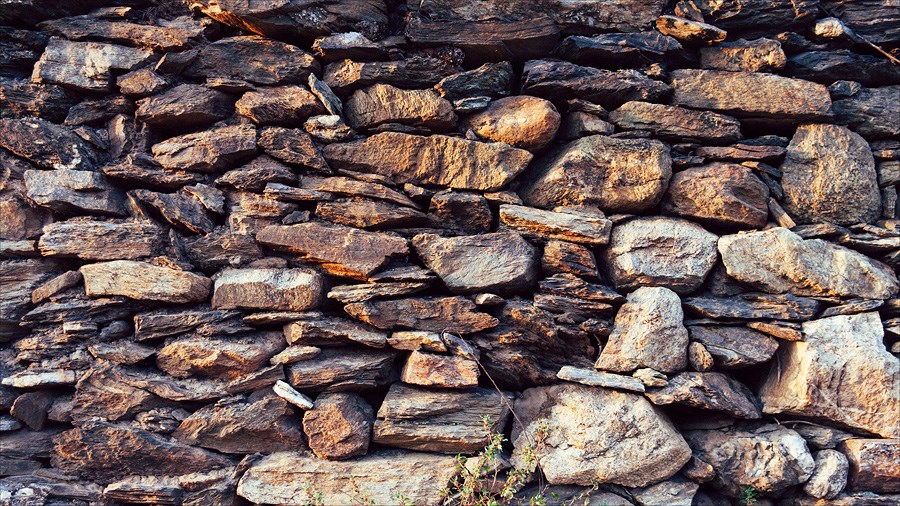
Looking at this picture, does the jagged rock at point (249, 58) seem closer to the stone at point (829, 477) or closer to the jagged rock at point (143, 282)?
the jagged rock at point (143, 282)

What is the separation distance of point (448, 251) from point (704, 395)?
1841mm

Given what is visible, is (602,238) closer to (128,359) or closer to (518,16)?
(518,16)

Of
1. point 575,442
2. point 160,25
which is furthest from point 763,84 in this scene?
point 160,25

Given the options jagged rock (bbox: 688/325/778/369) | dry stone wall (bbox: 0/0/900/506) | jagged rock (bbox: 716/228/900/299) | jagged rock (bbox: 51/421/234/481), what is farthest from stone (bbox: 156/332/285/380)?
jagged rock (bbox: 716/228/900/299)

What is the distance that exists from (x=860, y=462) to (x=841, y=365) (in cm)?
59

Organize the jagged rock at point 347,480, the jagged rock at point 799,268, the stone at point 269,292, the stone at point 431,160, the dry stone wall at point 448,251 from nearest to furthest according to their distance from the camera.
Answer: the jagged rock at point 347,480, the dry stone wall at point 448,251, the stone at point 269,292, the jagged rock at point 799,268, the stone at point 431,160

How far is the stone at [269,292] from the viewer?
370cm

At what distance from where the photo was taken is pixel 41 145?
3906 millimetres

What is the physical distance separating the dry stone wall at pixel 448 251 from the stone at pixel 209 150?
21mm

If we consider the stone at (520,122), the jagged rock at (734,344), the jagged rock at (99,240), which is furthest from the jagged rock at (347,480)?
the stone at (520,122)

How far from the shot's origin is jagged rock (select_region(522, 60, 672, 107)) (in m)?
4.00

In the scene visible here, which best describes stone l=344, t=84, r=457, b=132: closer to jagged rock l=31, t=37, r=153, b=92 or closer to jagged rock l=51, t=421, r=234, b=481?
jagged rock l=31, t=37, r=153, b=92

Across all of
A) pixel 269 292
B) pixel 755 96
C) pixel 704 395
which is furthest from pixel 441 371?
pixel 755 96

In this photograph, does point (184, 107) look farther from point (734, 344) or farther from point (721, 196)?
point (734, 344)
